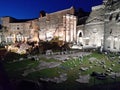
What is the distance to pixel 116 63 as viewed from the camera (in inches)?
930

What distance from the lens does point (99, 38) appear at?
34406mm

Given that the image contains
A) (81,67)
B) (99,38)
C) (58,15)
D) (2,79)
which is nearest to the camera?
(2,79)

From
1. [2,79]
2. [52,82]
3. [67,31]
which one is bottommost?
[52,82]

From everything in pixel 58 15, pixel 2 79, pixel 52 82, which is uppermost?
pixel 58 15

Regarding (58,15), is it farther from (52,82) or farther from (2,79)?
(2,79)

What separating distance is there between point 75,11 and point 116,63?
931 inches

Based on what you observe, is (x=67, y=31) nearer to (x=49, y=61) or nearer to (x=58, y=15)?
(x=58, y=15)

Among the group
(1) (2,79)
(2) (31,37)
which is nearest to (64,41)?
(2) (31,37)

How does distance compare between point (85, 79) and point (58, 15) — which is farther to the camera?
point (58, 15)

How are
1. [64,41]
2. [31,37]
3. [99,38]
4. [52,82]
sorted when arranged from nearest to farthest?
[52,82] < [99,38] < [64,41] < [31,37]

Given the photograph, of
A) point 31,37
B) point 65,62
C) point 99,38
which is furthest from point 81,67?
point 31,37

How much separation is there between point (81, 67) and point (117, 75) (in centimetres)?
395

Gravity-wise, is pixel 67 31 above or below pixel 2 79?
above

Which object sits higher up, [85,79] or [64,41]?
[64,41]
